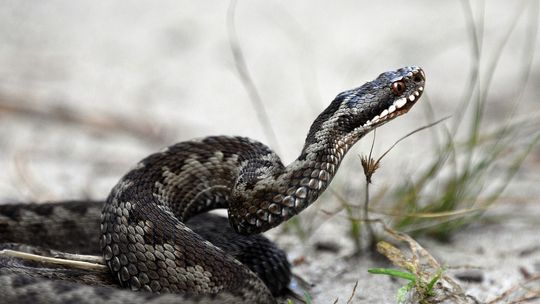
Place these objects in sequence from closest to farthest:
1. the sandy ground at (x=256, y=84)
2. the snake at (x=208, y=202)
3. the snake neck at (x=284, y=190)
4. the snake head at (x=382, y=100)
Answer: the snake at (x=208, y=202) < the snake neck at (x=284, y=190) < the snake head at (x=382, y=100) < the sandy ground at (x=256, y=84)

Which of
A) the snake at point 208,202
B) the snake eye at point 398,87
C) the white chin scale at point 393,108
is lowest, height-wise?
the snake at point 208,202

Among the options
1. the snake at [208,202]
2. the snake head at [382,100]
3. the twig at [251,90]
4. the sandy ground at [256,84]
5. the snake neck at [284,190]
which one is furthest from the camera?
the twig at [251,90]

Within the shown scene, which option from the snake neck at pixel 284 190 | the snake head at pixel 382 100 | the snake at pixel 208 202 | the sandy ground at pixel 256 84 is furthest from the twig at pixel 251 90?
the snake neck at pixel 284 190

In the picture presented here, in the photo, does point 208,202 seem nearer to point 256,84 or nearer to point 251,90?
point 251,90

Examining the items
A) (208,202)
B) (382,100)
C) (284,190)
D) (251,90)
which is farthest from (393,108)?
(251,90)

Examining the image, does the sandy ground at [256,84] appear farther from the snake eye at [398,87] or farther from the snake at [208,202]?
the snake eye at [398,87]

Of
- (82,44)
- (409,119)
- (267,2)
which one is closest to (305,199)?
(409,119)

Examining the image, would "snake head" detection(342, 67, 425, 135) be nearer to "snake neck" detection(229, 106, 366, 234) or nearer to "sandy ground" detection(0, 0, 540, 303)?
"snake neck" detection(229, 106, 366, 234)

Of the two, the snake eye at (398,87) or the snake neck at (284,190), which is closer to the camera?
the snake neck at (284,190)
